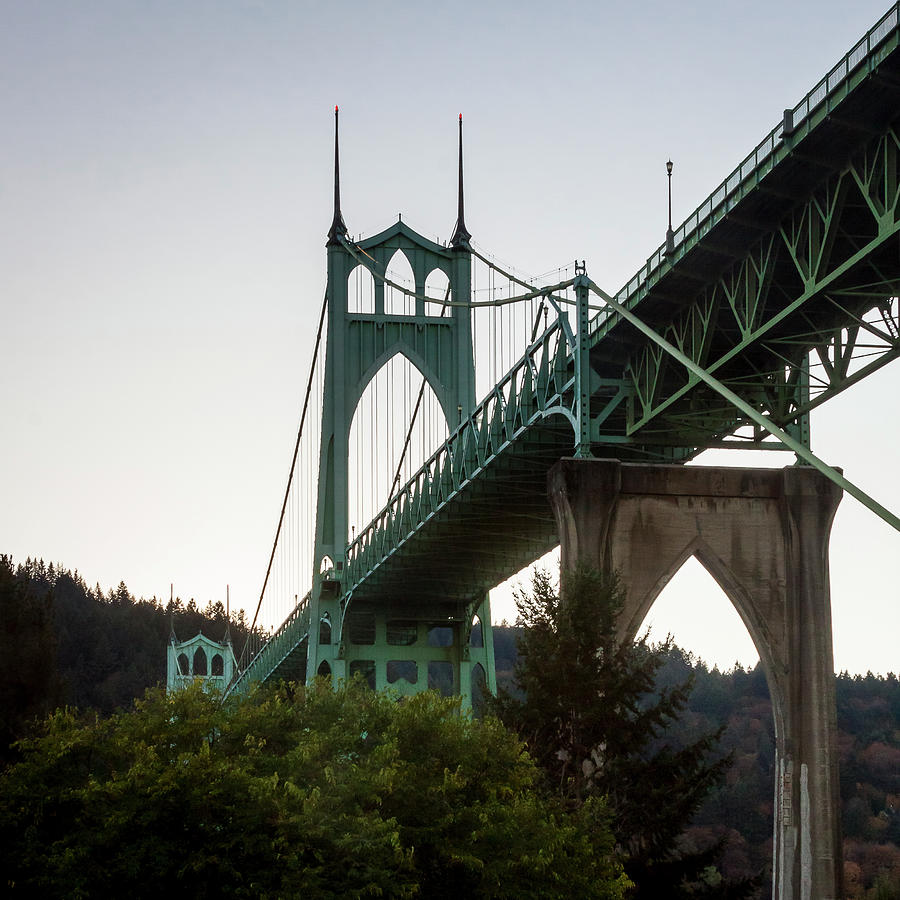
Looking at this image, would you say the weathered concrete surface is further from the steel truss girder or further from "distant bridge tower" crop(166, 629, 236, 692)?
"distant bridge tower" crop(166, 629, 236, 692)

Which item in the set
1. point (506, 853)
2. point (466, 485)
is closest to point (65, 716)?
point (506, 853)

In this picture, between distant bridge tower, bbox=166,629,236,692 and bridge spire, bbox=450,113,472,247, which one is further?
distant bridge tower, bbox=166,629,236,692

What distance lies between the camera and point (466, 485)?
161 feet

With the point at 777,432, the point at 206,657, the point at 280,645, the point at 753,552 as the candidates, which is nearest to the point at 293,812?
the point at 777,432

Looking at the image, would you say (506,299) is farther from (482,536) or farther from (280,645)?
(280,645)

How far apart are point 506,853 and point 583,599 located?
7390mm

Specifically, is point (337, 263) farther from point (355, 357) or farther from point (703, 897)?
point (703, 897)

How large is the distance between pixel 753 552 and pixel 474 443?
15267 millimetres

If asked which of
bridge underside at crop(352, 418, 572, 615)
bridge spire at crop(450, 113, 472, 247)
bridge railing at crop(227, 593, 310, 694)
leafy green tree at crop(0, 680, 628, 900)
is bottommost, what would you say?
leafy green tree at crop(0, 680, 628, 900)

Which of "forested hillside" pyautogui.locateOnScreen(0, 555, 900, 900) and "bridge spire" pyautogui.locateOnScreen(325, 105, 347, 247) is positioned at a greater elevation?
"bridge spire" pyautogui.locateOnScreen(325, 105, 347, 247)

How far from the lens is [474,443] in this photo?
1965 inches

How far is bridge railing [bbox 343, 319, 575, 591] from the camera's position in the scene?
132ft

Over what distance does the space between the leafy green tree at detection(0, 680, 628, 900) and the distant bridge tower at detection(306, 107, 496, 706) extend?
Answer: 3962 cm

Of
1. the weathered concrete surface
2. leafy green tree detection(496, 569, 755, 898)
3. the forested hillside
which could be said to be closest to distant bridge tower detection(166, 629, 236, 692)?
the forested hillside
